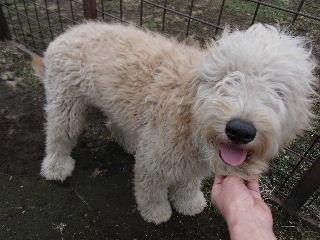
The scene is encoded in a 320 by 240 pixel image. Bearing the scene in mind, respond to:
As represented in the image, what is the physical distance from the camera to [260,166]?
7.45 feet

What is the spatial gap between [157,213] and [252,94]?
5.90 feet

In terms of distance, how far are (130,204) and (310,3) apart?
191 inches

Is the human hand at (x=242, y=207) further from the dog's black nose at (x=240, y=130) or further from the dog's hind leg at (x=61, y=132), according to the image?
the dog's hind leg at (x=61, y=132)

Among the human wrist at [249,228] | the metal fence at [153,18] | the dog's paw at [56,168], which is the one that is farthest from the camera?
the metal fence at [153,18]

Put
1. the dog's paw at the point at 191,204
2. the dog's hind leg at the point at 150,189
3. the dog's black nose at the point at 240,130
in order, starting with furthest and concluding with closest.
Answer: the dog's paw at the point at 191,204, the dog's hind leg at the point at 150,189, the dog's black nose at the point at 240,130

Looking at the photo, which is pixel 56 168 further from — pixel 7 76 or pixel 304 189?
pixel 304 189

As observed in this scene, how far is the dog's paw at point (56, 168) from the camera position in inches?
143

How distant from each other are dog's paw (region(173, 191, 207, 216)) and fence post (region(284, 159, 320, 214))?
2.77ft

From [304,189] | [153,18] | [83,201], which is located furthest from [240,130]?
[153,18]

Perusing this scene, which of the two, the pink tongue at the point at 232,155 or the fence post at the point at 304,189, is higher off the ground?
the pink tongue at the point at 232,155

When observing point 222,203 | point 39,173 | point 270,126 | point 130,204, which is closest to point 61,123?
Answer: point 39,173

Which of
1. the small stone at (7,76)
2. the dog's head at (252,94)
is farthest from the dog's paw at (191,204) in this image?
the small stone at (7,76)

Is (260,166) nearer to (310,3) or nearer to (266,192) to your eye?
(266,192)

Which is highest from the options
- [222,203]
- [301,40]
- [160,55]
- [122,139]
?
[301,40]
